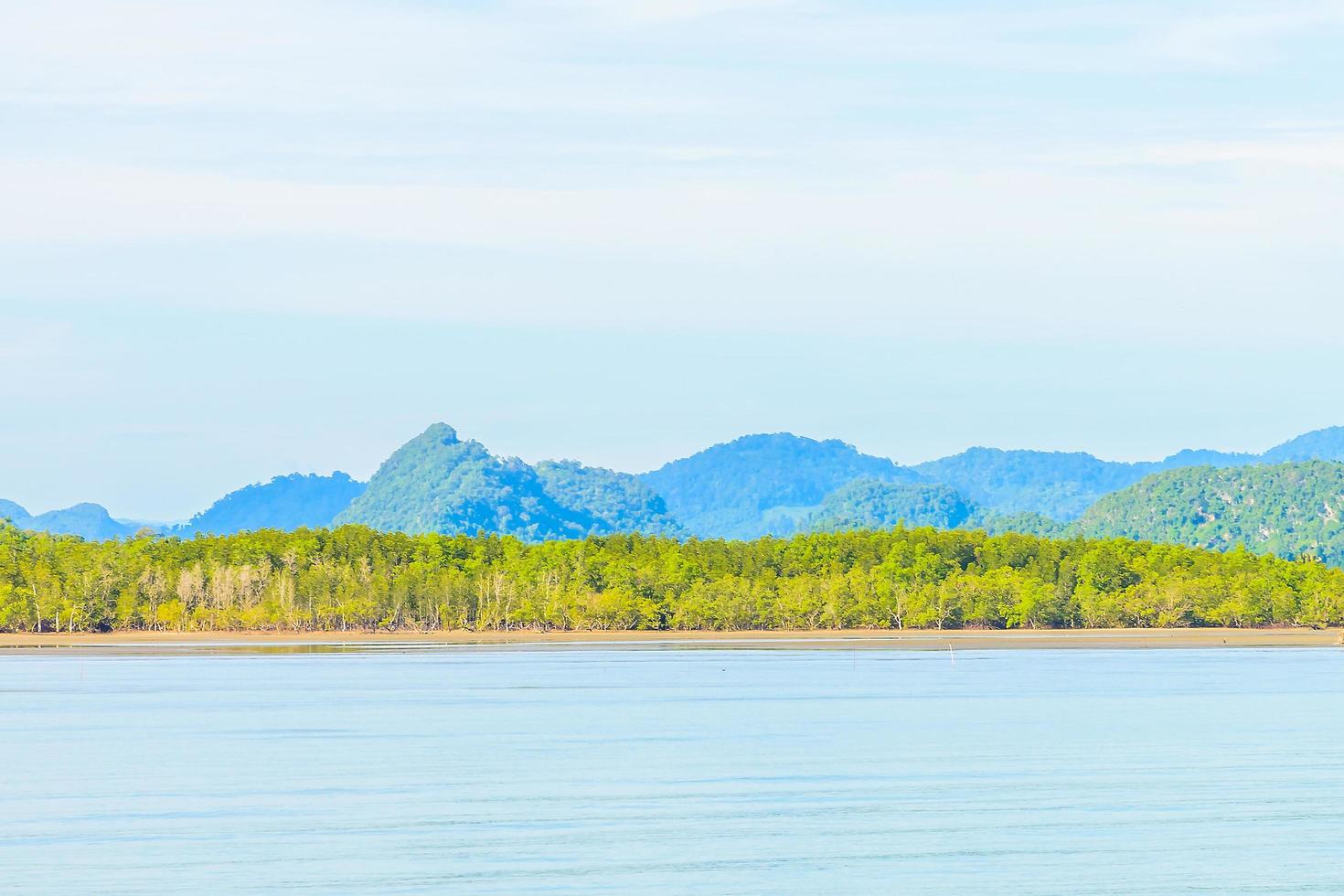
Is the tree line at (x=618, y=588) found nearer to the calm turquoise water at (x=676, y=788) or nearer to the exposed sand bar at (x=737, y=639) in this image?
the exposed sand bar at (x=737, y=639)

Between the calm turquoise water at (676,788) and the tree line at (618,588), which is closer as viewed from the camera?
the calm turquoise water at (676,788)

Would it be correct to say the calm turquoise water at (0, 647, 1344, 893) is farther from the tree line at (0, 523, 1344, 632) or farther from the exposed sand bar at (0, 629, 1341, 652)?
the tree line at (0, 523, 1344, 632)

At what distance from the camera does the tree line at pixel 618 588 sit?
131625mm

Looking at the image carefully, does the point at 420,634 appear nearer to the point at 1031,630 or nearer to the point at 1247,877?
the point at 1031,630

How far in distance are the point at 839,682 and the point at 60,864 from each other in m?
46.1

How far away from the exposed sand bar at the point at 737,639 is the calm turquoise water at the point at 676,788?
1754 inches

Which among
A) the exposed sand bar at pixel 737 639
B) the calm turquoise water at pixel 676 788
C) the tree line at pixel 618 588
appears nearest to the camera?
the calm turquoise water at pixel 676 788

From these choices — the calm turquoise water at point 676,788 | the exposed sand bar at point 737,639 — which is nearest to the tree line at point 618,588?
the exposed sand bar at point 737,639

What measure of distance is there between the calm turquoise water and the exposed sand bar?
44.6m

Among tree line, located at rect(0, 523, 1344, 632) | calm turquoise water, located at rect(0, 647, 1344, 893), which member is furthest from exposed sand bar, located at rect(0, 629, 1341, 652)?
calm turquoise water, located at rect(0, 647, 1344, 893)

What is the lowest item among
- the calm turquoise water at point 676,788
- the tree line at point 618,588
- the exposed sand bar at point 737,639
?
the calm turquoise water at point 676,788

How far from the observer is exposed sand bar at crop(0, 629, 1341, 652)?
114500mm

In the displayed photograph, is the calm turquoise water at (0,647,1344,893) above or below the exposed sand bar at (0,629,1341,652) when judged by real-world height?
below

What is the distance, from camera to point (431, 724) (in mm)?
52750
